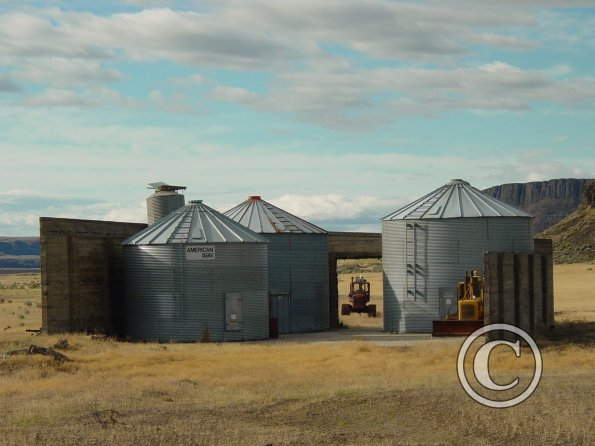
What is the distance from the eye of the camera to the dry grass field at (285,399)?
2033 centimetres

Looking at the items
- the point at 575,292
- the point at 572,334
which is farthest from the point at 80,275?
the point at 575,292

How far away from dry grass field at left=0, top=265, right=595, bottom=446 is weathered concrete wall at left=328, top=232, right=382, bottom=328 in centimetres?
1703

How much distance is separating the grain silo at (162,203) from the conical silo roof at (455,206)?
512 inches

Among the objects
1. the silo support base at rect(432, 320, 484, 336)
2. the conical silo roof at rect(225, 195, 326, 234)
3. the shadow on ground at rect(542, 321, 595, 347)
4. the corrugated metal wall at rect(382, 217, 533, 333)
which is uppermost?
the conical silo roof at rect(225, 195, 326, 234)

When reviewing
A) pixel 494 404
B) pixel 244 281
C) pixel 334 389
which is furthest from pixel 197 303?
pixel 494 404

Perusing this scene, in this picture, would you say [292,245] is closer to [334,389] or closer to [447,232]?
[447,232]

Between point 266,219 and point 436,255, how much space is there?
10.5 metres

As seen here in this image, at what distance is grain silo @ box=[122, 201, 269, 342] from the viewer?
44.6 metres

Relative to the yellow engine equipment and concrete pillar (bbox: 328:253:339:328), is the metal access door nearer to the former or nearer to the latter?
concrete pillar (bbox: 328:253:339:328)

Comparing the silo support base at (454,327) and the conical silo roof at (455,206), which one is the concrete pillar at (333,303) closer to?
the conical silo roof at (455,206)

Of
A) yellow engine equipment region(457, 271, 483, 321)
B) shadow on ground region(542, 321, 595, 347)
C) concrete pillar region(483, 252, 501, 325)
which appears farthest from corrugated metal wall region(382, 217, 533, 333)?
concrete pillar region(483, 252, 501, 325)

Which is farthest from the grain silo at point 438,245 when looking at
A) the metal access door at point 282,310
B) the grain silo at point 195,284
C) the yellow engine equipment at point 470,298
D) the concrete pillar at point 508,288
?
the grain silo at point 195,284

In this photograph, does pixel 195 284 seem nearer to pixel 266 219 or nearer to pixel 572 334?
pixel 266 219

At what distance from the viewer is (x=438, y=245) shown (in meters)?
46.5
